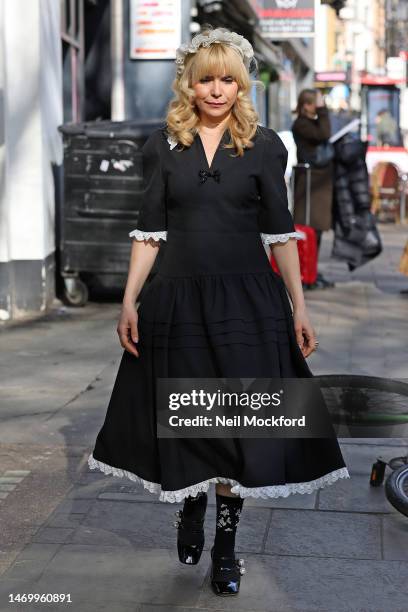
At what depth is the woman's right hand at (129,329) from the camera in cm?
391

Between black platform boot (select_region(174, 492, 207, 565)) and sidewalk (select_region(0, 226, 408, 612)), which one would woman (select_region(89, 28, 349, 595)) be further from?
sidewalk (select_region(0, 226, 408, 612))

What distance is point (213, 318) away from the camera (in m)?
3.81

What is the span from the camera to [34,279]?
395 inches

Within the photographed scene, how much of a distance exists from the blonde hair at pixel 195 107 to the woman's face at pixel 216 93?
1cm

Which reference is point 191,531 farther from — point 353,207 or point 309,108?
point 353,207

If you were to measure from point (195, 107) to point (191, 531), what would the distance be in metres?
1.35

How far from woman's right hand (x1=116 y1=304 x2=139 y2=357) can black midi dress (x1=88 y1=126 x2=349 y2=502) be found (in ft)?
0.08

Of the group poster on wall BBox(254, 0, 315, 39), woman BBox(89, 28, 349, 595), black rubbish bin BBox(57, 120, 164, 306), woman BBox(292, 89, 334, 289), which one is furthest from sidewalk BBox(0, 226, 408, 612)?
poster on wall BBox(254, 0, 315, 39)

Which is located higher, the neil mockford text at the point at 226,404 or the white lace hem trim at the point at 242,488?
the neil mockford text at the point at 226,404

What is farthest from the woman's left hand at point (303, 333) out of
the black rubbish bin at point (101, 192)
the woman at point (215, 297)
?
the black rubbish bin at point (101, 192)

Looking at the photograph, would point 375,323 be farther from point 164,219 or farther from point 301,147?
point 164,219

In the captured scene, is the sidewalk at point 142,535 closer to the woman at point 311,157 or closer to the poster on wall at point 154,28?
the woman at point 311,157

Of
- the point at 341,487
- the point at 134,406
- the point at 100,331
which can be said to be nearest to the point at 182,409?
the point at 134,406

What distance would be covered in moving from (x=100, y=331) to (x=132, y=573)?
5207mm
